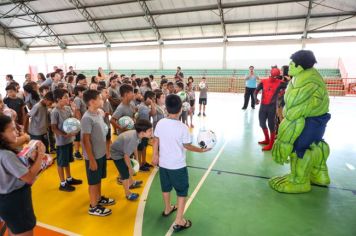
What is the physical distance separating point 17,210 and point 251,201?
9.90 ft

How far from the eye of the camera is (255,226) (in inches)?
119

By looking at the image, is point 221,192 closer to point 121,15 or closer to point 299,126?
point 299,126

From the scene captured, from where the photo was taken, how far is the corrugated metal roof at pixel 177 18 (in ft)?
47.0

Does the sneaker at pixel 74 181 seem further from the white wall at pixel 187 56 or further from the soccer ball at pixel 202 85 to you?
the white wall at pixel 187 56

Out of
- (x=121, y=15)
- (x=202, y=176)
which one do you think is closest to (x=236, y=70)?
(x=121, y=15)

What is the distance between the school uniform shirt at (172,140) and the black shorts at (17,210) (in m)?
1.38

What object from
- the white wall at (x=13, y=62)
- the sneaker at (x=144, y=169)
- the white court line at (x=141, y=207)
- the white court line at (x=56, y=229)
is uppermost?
the white wall at (x=13, y=62)

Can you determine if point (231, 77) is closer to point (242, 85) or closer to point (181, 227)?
point (242, 85)

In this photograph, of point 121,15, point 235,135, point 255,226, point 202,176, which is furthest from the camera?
point 121,15

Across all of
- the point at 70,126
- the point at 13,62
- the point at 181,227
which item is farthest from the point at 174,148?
the point at 13,62

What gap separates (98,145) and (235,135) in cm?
487

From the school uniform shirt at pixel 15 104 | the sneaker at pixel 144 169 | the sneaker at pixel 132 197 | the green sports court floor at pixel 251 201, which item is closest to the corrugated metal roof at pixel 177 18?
the green sports court floor at pixel 251 201

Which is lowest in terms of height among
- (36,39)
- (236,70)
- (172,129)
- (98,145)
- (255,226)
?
(255,226)

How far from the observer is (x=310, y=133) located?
3615 millimetres
